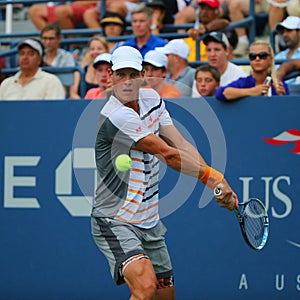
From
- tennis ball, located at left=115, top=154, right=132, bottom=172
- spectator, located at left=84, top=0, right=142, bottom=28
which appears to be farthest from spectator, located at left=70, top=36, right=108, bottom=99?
tennis ball, located at left=115, top=154, right=132, bottom=172

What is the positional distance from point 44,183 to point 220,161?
5.73ft

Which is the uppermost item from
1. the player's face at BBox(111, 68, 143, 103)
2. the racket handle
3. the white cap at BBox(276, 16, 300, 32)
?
the white cap at BBox(276, 16, 300, 32)

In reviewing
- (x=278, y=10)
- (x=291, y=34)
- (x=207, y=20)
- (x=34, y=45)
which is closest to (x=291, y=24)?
(x=291, y=34)

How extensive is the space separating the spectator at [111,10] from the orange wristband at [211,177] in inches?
219

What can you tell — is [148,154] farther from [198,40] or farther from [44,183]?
[198,40]

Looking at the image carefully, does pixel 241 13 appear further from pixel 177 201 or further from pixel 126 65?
A: pixel 126 65

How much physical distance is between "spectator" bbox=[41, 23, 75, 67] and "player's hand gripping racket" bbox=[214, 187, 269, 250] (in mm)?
4611

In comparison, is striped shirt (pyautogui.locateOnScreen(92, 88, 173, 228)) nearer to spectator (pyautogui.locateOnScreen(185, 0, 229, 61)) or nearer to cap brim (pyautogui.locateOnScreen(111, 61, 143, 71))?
cap brim (pyautogui.locateOnScreen(111, 61, 143, 71))

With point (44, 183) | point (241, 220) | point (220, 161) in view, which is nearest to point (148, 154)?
point (241, 220)

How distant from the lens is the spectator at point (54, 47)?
9828 millimetres

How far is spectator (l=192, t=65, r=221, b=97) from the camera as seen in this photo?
Answer: 7.87 m

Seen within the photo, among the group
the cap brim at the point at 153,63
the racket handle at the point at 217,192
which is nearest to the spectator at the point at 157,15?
the cap brim at the point at 153,63

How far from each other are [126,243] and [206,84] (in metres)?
2.79

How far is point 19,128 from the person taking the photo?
7914mm
